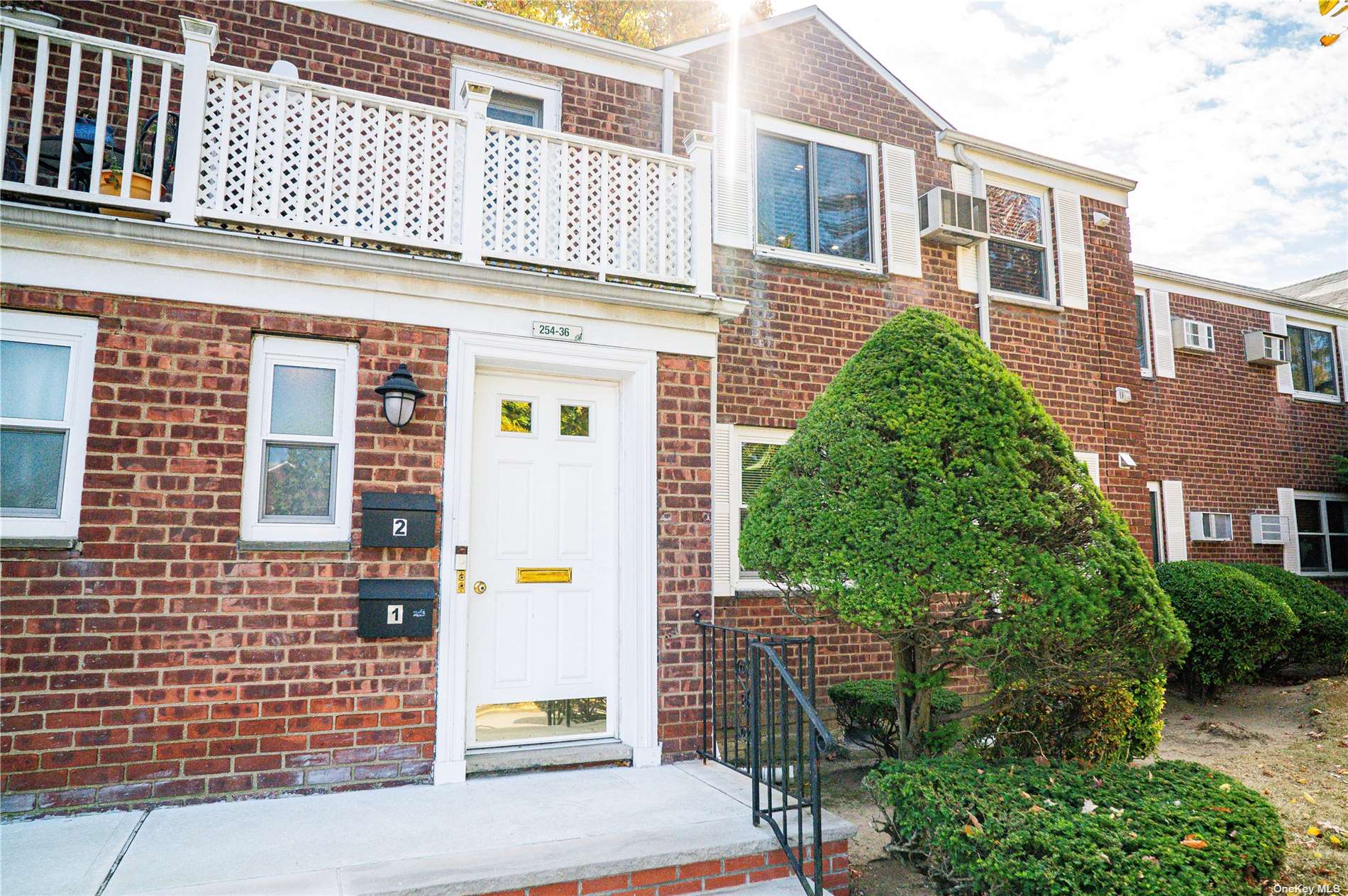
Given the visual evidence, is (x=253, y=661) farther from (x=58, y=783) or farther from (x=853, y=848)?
(x=853, y=848)

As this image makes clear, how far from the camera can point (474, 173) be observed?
5270 millimetres

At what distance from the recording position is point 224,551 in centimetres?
451

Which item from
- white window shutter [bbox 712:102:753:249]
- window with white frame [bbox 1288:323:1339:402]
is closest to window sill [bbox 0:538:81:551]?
white window shutter [bbox 712:102:753:249]

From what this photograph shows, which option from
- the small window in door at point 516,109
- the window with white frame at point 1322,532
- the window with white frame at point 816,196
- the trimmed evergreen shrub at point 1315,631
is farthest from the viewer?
the window with white frame at point 1322,532

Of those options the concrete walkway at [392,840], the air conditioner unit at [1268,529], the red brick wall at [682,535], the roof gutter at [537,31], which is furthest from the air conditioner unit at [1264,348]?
the concrete walkway at [392,840]

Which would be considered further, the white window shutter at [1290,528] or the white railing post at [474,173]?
the white window shutter at [1290,528]

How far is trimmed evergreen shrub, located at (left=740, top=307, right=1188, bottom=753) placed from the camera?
4285 millimetres

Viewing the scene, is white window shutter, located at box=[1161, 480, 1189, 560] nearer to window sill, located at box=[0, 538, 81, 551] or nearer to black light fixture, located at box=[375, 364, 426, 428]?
black light fixture, located at box=[375, 364, 426, 428]

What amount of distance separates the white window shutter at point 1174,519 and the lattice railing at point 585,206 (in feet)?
28.5

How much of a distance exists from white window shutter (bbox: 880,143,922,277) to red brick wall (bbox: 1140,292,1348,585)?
17.3ft

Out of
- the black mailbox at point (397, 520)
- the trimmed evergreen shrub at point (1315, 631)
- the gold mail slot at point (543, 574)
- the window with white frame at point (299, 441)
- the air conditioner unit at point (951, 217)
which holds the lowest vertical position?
the trimmed evergreen shrub at point (1315, 631)

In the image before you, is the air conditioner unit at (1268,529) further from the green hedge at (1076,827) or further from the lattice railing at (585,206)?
the lattice railing at (585,206)

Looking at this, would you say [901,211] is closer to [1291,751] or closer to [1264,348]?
[1291,751]

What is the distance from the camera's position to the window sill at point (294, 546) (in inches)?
179
